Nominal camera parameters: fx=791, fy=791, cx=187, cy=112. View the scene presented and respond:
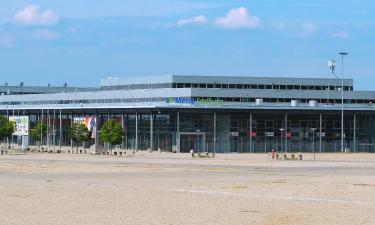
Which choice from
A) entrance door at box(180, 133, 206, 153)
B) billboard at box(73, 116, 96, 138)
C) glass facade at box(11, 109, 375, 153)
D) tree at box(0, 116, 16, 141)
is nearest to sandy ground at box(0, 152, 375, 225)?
entrance door at box(180, 133, 206, 153)

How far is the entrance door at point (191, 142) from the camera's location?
13988cm

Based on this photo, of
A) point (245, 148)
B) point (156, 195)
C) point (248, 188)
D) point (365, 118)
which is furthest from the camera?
point (365, 118)

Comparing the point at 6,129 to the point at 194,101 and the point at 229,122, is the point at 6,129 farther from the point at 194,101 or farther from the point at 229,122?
the point at 229,122

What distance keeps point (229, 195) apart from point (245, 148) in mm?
104524

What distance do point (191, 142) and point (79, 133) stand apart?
23.4 m

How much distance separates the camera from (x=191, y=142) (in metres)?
140

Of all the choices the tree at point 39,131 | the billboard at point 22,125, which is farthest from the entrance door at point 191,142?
the tree at point 39,131

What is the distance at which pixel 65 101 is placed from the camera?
196 m

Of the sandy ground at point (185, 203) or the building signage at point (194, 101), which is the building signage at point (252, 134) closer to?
the building signage at point (194, 101)

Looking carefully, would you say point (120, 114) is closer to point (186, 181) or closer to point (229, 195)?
point (186, 181)

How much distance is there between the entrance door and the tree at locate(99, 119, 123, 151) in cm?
1095

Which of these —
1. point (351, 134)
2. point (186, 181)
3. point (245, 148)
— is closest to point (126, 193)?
point (186, 181)

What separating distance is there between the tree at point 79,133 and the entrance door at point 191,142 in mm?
21450

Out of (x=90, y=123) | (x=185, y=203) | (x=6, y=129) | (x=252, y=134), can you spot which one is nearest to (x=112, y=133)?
(x=90, y=123)
